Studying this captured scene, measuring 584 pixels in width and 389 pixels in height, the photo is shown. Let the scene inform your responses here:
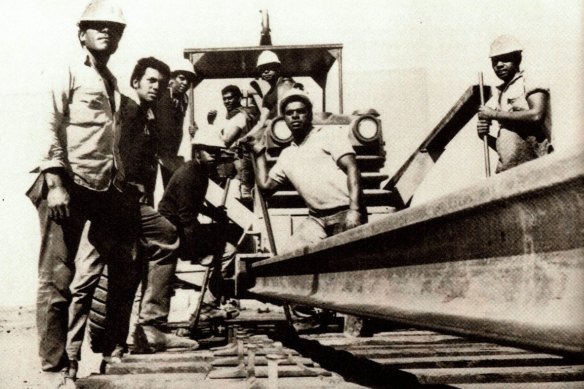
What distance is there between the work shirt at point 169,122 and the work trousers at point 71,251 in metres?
1.26

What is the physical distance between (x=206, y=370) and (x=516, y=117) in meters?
2.93

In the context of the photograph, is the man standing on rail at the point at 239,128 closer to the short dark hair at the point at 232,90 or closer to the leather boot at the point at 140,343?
the short dark hair at the point at 232,90

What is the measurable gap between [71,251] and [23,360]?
4.11 meters

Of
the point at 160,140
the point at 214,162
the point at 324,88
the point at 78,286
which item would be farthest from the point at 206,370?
the point at 324,88

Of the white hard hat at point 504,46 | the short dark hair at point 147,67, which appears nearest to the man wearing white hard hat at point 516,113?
the white hard hat at point 504,46

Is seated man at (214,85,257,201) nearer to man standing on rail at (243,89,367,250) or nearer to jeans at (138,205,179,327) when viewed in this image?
man standing on rail at (243,89,367,250)

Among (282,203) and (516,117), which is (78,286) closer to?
(516,117)

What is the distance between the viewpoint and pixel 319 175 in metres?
5.32

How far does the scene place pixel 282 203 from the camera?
25.7 ft

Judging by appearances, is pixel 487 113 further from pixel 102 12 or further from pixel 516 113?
pixel 102 12

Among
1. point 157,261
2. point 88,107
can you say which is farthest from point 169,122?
point 88,107

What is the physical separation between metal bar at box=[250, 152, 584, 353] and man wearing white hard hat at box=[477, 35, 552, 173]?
302 centimetres

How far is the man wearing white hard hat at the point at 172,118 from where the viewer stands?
5.38 meters

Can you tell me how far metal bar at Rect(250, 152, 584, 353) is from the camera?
3.25 ft
